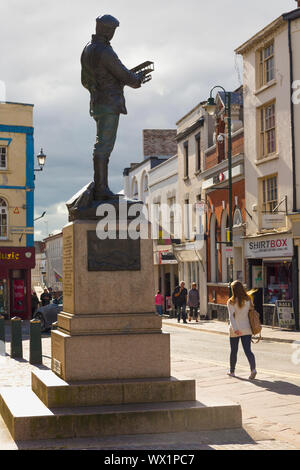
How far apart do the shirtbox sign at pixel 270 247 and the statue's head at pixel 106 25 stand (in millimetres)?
17505

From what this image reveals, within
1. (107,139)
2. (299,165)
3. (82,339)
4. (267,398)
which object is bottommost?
(267,398)

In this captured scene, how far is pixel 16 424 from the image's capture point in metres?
7.46

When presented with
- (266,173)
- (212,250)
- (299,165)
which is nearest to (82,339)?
(299,165)

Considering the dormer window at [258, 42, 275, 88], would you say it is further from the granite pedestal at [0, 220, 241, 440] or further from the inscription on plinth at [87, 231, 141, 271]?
the granite pedestal at [0, 220, 241, 440]

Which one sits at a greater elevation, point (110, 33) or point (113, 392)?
point (110, 33)

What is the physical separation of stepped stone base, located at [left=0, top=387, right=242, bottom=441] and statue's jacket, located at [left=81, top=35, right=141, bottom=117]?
13.0ft

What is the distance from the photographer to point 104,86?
31.0ft

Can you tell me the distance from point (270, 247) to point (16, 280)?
16.5 m

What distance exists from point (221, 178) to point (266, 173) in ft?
15.1

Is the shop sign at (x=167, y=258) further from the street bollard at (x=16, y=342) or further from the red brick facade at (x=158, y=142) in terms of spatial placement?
the street bollard at (x=16, y=342)

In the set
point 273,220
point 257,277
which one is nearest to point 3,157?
point 257,277

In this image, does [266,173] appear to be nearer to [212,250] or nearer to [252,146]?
[252,146]

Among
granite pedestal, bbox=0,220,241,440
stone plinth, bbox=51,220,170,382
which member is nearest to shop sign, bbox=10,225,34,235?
granite pedestal, bbox=0,220,241,440

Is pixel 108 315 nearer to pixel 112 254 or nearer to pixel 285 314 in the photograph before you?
pixel 112 254
